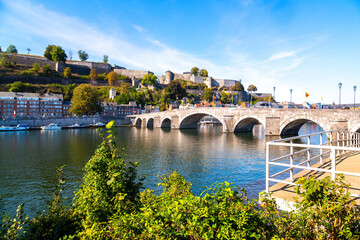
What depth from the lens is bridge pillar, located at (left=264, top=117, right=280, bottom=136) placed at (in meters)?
33.3

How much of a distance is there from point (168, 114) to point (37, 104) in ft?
155

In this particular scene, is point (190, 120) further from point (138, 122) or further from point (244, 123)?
point (138, 122)

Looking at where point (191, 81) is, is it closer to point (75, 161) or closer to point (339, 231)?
point (75, 161)

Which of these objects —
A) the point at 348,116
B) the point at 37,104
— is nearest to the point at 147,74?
the point at 37,104

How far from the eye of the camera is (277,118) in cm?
3328

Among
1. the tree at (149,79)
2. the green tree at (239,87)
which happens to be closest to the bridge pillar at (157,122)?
the tree at (149,79)

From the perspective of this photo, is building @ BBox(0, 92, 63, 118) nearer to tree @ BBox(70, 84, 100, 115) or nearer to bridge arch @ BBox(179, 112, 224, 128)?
tree @ BBox(70, 84, 100, 115)

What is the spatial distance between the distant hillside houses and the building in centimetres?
6148

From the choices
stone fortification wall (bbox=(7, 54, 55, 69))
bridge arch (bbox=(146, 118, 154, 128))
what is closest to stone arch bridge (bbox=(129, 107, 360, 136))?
bridge arch (bbox=(146, 118, 154, 128))

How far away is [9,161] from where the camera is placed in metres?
16.9

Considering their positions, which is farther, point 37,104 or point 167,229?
point 37,104

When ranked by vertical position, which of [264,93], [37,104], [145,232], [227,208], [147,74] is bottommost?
[145,232]

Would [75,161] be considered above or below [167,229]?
below

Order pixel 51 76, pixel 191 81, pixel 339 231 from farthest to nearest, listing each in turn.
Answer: pixel 191 81, pixel 51 76, pixel 339 231
